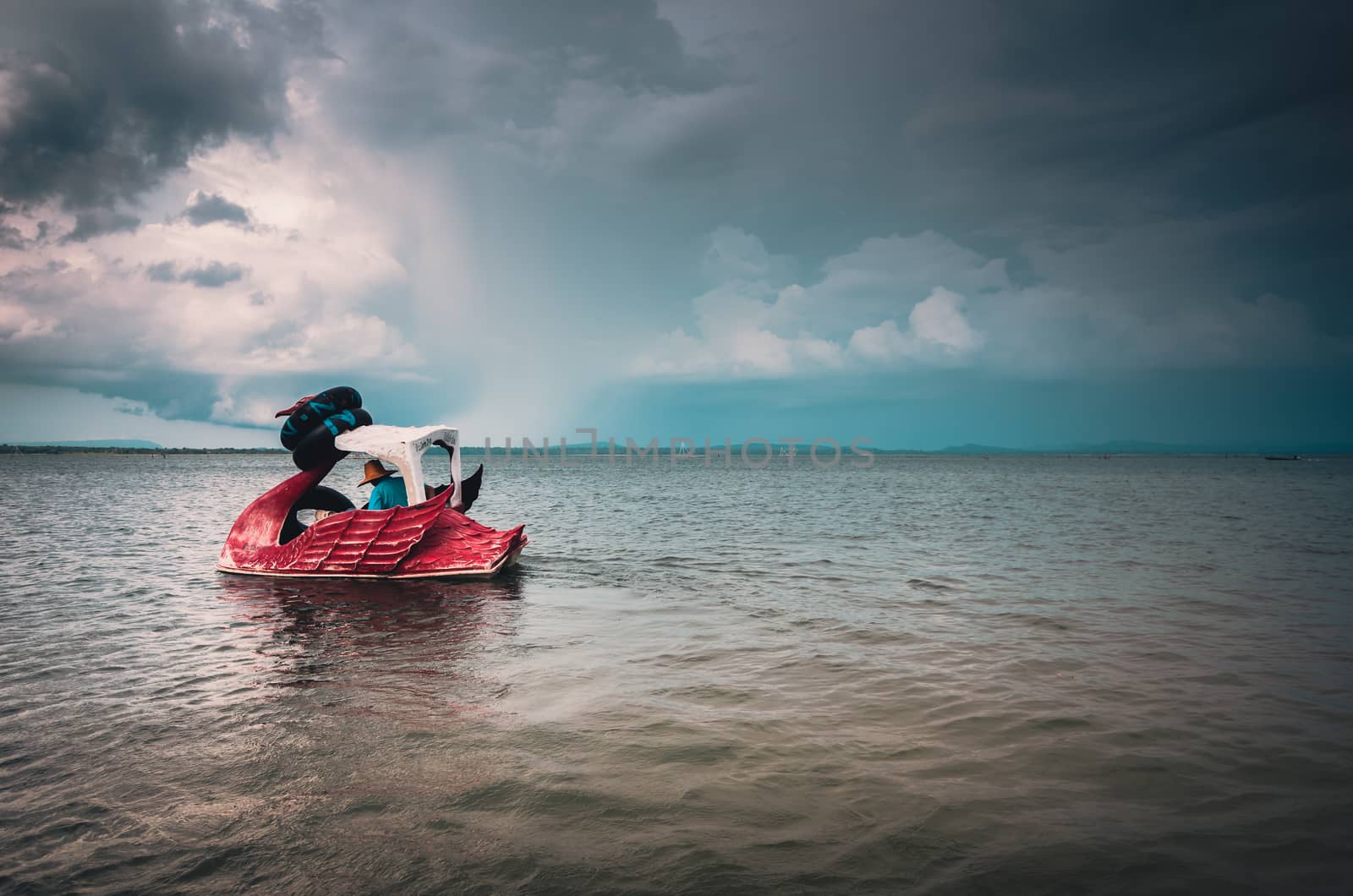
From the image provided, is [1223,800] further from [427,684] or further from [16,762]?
[16,762]

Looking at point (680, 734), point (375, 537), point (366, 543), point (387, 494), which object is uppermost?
point (387, 494)

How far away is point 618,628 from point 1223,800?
7.24 meters

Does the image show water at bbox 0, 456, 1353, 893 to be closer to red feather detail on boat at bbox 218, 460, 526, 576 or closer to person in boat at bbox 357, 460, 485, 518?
red feather detail on boat at bbox 218, 460, 526, 576

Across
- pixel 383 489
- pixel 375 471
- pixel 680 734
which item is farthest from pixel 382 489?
pixel 680 734

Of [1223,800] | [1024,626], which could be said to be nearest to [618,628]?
[1024,626]

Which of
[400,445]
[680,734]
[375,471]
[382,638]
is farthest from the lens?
[375,471]

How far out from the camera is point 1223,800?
477 centimetres

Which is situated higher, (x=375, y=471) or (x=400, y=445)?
(x=400, y=445)

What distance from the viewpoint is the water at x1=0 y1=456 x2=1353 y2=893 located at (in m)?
3.99

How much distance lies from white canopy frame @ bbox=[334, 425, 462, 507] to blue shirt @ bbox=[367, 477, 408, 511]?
1.79 feet

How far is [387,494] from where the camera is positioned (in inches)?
548

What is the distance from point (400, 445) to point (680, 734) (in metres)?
9.37

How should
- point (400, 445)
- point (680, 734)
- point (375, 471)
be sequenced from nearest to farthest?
point (680, 734)
point (400, 445)
point (375, 471)

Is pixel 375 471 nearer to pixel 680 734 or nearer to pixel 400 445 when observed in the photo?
pixel 400 445
